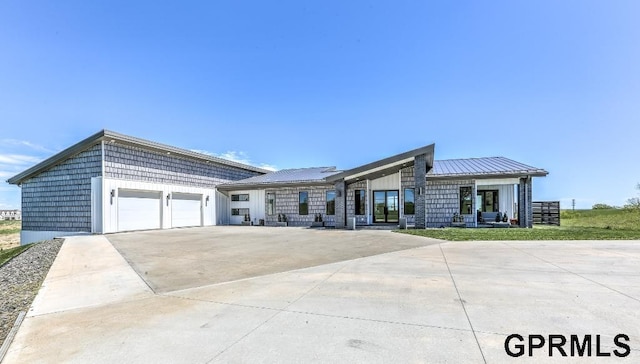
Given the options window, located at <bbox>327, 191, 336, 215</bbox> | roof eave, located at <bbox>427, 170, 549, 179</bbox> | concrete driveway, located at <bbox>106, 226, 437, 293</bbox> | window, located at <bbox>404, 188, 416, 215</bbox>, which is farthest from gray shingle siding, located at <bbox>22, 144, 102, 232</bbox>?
roof eave, located at <bbox>427, 170, 549, 179</bbox>

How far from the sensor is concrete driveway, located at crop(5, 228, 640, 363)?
9.21 ft

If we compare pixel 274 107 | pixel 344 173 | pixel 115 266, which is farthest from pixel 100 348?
pixel 274 107

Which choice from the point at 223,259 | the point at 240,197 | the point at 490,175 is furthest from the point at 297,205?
the point at 223,259

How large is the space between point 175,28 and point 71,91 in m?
7.12

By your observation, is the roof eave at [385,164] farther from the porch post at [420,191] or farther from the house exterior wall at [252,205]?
the house exterior wall at [252,205]

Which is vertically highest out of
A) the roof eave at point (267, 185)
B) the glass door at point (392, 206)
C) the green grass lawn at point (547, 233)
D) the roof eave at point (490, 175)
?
the roof eave at point (490, 175)

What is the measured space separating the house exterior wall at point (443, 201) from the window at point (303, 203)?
7939 millimetres

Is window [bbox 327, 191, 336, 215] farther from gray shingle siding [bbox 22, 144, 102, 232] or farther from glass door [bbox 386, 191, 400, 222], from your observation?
gray shingle siding [bbox 22, 144, 102, 232]

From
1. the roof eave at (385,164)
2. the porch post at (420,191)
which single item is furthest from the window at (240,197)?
the porch post at (420,191)

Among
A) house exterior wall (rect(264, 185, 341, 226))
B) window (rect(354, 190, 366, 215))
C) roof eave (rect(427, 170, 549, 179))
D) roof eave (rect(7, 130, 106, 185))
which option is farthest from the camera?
house exterior wall (rect(264, 185, 341, 226))

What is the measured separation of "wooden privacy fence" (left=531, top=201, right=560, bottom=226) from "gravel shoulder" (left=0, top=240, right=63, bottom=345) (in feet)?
82.0

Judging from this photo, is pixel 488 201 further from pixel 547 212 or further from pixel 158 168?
pixel 158 168

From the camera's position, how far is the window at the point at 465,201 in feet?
58.1

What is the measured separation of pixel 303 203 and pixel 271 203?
2669mm
